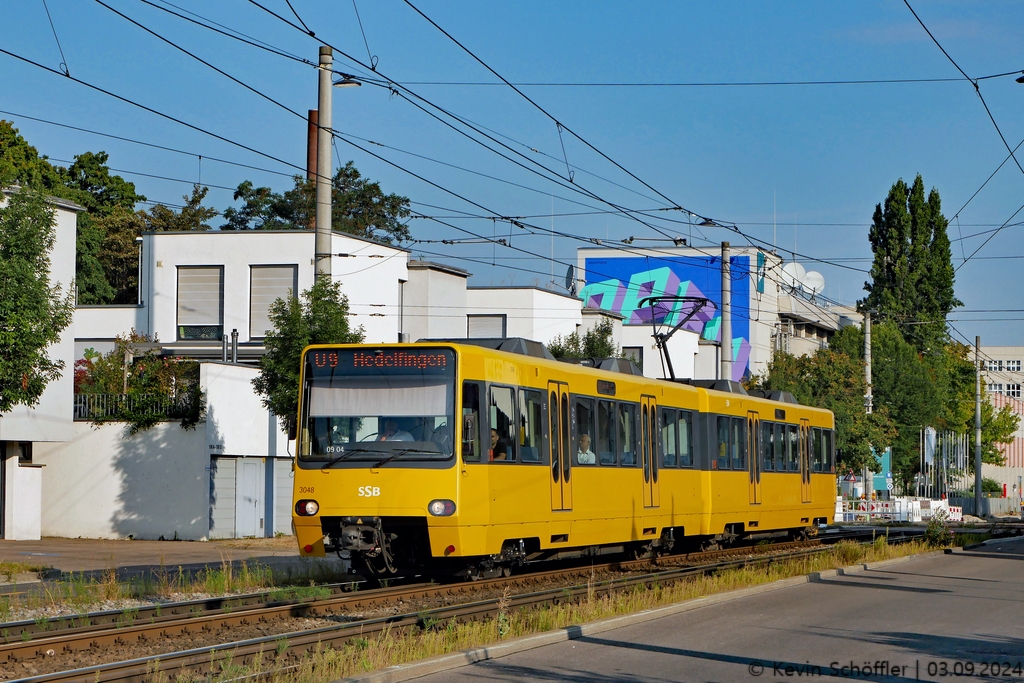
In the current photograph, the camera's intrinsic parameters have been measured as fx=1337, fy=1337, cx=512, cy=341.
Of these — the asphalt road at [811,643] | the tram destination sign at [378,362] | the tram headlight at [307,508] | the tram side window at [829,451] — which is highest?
the tram destination sign at [378,362]

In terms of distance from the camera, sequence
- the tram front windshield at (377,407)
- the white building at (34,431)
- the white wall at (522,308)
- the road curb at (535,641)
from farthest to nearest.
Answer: the white wall at (522,308), the white building at (34,431), the tram front windshield at (377,407), the road curb at (535,641)

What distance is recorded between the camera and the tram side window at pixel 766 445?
28.0 meters

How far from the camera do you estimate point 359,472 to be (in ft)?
54.0

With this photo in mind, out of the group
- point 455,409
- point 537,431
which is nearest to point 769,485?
point 537,431

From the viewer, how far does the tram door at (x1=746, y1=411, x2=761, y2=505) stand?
27.1 m

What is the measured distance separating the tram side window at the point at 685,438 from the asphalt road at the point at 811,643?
5.88 m

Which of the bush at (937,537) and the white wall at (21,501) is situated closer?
the bush at (937,537)

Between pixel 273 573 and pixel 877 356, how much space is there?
6012 centimetres

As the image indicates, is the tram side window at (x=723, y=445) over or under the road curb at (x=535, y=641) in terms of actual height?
over

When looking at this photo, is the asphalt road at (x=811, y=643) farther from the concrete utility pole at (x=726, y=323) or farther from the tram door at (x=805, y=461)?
the concrete utility pole at (x=726, y=323)

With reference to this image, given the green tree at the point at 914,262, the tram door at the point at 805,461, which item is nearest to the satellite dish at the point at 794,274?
the green tree at the point at 914,262

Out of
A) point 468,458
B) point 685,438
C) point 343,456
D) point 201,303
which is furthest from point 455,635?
point 201,303

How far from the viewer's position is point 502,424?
17250 mm

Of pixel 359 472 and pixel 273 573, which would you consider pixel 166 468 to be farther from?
pixel 359 472
